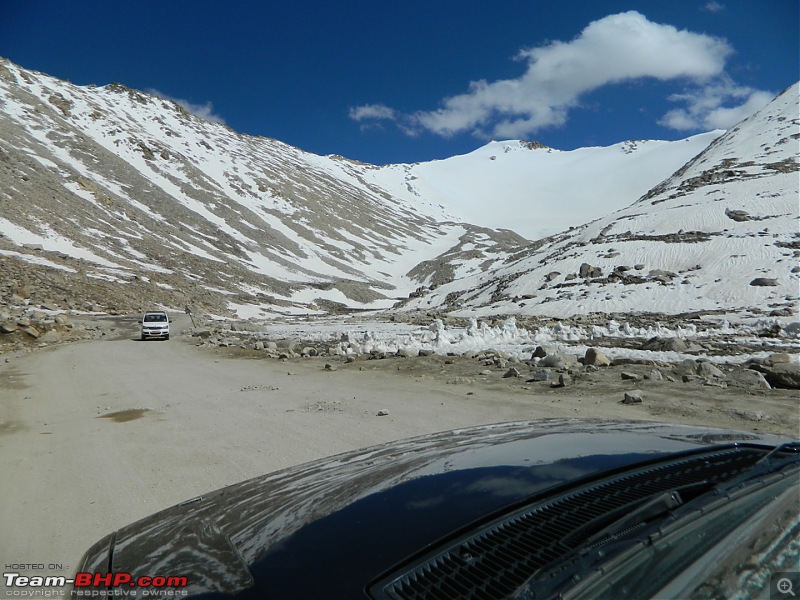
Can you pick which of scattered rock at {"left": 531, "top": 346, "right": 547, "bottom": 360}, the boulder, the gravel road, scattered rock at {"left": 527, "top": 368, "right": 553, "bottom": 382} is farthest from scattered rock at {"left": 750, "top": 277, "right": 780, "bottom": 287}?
the gravel road

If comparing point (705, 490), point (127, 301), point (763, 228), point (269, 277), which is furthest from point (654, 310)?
point (269, 277)

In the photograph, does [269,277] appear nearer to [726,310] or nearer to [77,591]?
[726,310]

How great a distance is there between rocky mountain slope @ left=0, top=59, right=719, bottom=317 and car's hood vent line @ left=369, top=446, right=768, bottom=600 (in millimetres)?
37527

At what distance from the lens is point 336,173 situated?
602 feet

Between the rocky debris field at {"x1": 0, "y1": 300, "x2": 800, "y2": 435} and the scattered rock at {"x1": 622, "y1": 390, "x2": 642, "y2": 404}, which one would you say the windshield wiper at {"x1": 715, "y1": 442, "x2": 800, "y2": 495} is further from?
the scattered rock at {"x1": 622, "y1": 390, "x2": 642, "y2": 404}

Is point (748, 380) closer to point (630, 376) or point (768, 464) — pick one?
point (630, 376)

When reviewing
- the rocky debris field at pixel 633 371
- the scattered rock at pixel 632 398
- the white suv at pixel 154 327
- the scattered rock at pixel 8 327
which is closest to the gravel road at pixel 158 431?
the rocky debris field at pixel 633 371

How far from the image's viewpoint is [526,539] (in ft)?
4.86

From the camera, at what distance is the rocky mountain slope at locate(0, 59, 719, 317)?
4862 cm

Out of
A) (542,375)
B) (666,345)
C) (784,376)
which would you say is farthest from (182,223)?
(784,376)

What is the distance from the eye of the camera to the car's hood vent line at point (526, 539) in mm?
1317

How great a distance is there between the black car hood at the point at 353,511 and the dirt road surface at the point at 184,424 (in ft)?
6.67

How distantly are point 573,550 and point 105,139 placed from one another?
387 feet

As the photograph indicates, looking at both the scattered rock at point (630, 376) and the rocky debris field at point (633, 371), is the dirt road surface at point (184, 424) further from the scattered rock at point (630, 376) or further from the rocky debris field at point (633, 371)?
the scattered rock at point (630, 376)
